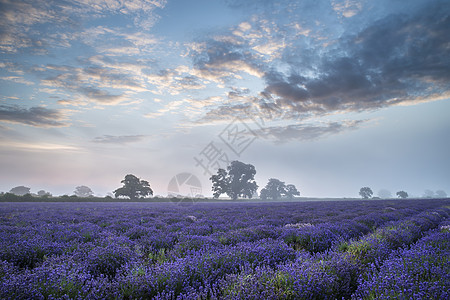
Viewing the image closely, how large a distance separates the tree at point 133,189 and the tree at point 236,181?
57.2ft

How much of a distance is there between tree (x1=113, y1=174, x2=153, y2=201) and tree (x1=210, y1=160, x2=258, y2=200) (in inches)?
686

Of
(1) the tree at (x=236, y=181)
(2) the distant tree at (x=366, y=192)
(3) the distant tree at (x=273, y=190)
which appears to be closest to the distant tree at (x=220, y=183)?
(1) the tree at (x=236, y=181)

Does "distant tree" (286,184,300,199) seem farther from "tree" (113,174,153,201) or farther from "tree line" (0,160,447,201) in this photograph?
"tree" (113,174,153,201)

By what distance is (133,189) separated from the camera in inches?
1821

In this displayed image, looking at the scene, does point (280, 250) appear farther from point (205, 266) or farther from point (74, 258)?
point (74, 258)

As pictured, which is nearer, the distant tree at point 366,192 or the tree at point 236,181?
the tree at point 236,181

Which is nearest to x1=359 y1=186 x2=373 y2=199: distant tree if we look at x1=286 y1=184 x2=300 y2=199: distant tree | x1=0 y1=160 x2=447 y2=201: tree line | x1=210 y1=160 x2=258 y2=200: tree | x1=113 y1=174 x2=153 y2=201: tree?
x1=0 y1=160 x2=447 y2=201: tree line

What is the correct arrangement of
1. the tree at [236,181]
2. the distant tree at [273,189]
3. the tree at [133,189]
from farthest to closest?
the distant tree at [273,189], the tree at [236,181], the tree at [133,189]

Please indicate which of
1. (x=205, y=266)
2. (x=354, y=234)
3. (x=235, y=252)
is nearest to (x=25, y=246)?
(x=205, y=266)

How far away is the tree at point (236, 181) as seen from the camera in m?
58.8

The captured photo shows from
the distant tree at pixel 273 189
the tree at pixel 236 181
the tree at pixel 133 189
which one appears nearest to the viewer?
the tree at pixel 133 189

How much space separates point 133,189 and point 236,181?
2614 centimetres

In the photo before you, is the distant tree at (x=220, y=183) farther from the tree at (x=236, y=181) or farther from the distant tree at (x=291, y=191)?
the distant tree at (x=291, y=191)

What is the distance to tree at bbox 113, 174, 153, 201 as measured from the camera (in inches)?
1793
